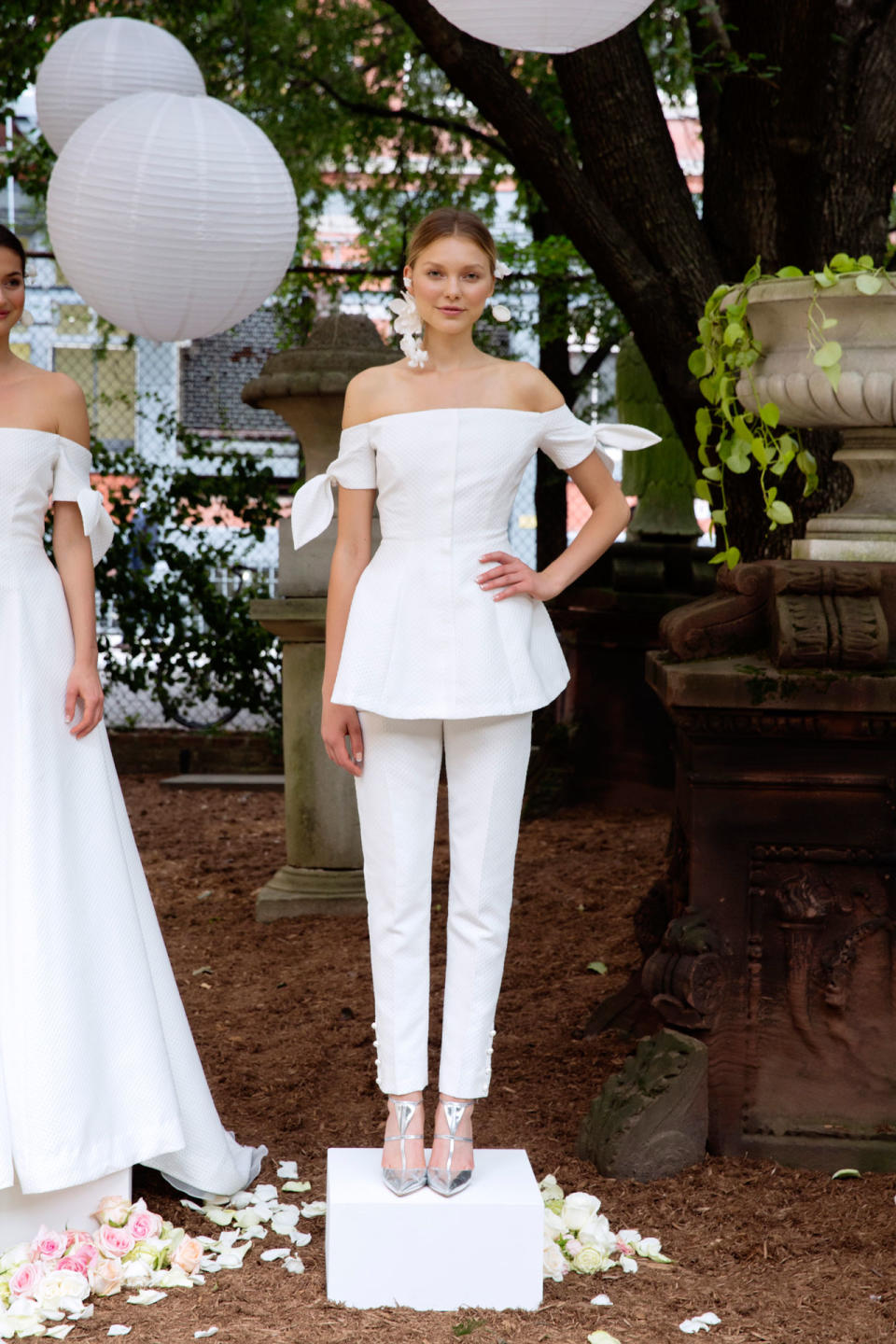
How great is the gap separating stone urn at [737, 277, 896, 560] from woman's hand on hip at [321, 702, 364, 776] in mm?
1260

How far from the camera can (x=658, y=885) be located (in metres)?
3.75

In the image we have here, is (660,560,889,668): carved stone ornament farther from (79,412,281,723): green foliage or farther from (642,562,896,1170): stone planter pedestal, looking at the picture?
(79,412,281,723): green foliage

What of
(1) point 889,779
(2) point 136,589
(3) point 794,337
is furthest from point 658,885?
(2) point 136,589

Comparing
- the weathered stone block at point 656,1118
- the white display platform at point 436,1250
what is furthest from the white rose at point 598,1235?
the weathered stone block at point 656,1118

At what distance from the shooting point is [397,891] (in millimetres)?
2439

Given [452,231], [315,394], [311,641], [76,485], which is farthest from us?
[311,641]

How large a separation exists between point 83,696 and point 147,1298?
3.43 ft

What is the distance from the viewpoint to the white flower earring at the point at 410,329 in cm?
245

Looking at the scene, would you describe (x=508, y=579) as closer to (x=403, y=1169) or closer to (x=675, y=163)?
(x=403, y=1169)

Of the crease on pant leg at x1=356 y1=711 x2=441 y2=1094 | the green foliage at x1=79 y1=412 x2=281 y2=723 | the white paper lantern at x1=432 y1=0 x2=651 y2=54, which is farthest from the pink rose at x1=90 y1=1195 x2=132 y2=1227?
the green foliage at x1=79 y1=412 x2=281 y2=723

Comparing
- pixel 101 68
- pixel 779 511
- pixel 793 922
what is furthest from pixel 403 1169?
pixel 101 68

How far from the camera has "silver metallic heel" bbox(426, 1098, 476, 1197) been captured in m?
2.43

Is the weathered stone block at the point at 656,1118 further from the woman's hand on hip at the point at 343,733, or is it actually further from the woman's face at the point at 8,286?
the woman's face at the point at 8,286

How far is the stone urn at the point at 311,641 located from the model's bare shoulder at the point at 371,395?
2.52m
